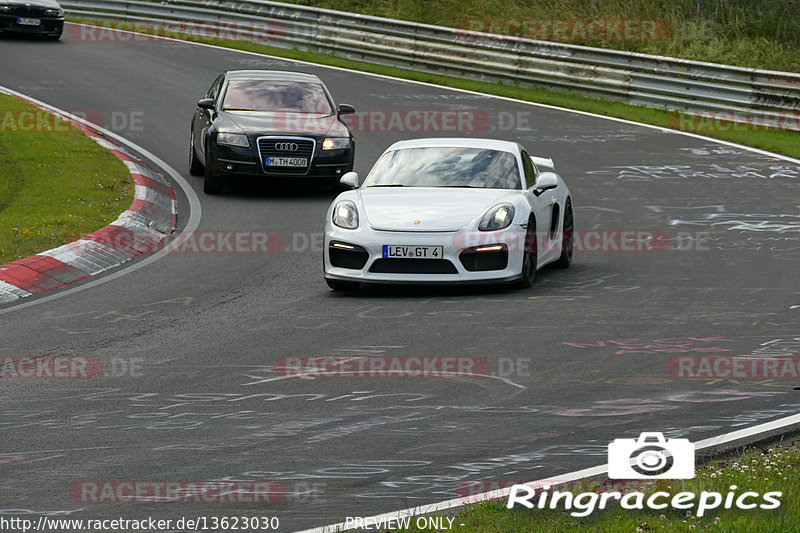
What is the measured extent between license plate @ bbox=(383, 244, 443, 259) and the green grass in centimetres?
1717

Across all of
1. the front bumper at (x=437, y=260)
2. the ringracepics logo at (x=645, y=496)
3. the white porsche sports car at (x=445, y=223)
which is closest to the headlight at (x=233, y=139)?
the white porsche sports car at (x=445, y=223)

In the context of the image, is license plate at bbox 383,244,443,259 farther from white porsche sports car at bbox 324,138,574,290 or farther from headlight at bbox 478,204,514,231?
headlight at bbox 478,204,514,231

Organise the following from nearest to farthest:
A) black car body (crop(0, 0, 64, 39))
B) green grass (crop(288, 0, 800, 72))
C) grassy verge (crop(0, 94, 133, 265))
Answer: grassy verge (crop(0, 94, 133, 265)) → green grass (crop(288, 0, 800, 72)) → black car body (crop(0, 0, 64, 39))

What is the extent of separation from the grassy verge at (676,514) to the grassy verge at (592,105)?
1642cm

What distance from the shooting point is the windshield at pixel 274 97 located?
60.8ft

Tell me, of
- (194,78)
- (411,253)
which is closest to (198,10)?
(194,78)

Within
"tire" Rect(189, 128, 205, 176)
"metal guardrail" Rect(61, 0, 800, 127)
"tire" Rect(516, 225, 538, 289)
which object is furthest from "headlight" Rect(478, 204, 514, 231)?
"metal guardrail" Rect(61, 0, 800, 127)

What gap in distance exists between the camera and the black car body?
31594 millimetres

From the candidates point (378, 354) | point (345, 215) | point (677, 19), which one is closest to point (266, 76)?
point (345, 215)

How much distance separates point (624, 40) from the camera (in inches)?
1167

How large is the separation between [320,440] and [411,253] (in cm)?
462

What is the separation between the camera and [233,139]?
693 inches

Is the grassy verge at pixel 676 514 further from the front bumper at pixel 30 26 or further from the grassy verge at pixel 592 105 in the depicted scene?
the front bumper at pixel 30 26

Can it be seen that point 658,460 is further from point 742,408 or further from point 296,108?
point 296,108
